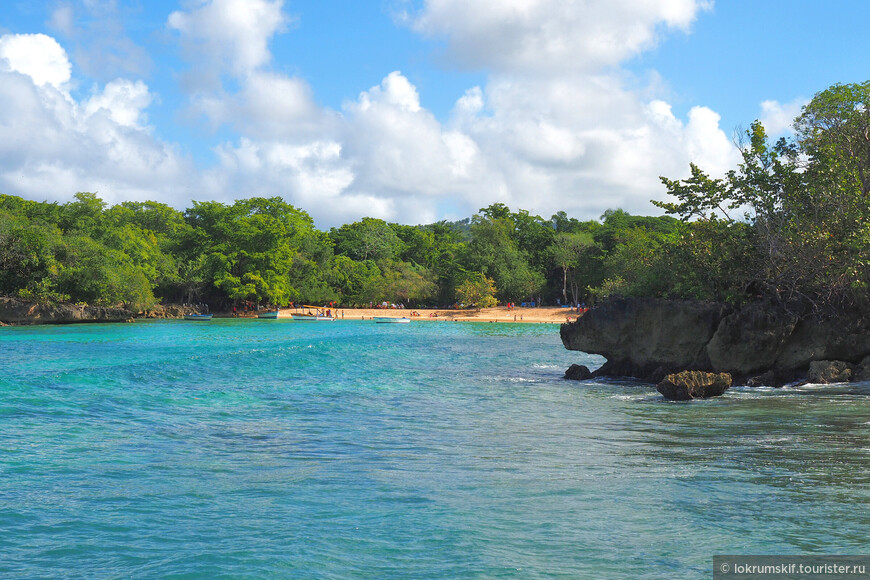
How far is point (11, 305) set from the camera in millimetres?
54656

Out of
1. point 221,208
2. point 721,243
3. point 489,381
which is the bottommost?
point 489,381

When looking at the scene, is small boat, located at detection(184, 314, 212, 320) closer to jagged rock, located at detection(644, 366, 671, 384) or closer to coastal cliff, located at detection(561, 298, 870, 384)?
coastal cliff, located at detection(561, 298, 870, 384)

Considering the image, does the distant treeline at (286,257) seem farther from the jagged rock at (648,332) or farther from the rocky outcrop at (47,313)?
the jagged rock at (648,332)

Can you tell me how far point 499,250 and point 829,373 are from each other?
61.7 m

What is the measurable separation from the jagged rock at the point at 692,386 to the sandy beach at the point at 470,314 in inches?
2100

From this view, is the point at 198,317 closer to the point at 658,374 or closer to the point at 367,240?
the point at 367,240

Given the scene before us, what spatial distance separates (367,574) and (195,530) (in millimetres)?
2247

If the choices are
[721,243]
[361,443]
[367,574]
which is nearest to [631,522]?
[367,574]

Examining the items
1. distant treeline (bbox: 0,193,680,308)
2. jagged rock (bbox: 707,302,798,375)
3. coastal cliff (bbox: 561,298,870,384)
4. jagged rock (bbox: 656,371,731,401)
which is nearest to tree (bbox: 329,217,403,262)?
distant treeline (bbox: 0,193,680,308)

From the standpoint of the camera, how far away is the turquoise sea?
21.7 feet

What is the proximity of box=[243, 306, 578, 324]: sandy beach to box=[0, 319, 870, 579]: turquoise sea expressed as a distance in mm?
53907

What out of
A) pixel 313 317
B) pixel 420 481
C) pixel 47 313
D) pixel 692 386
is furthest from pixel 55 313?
pixel 420 481

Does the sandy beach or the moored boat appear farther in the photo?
the sandy beach

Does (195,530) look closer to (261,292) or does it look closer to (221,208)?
(261,292)
